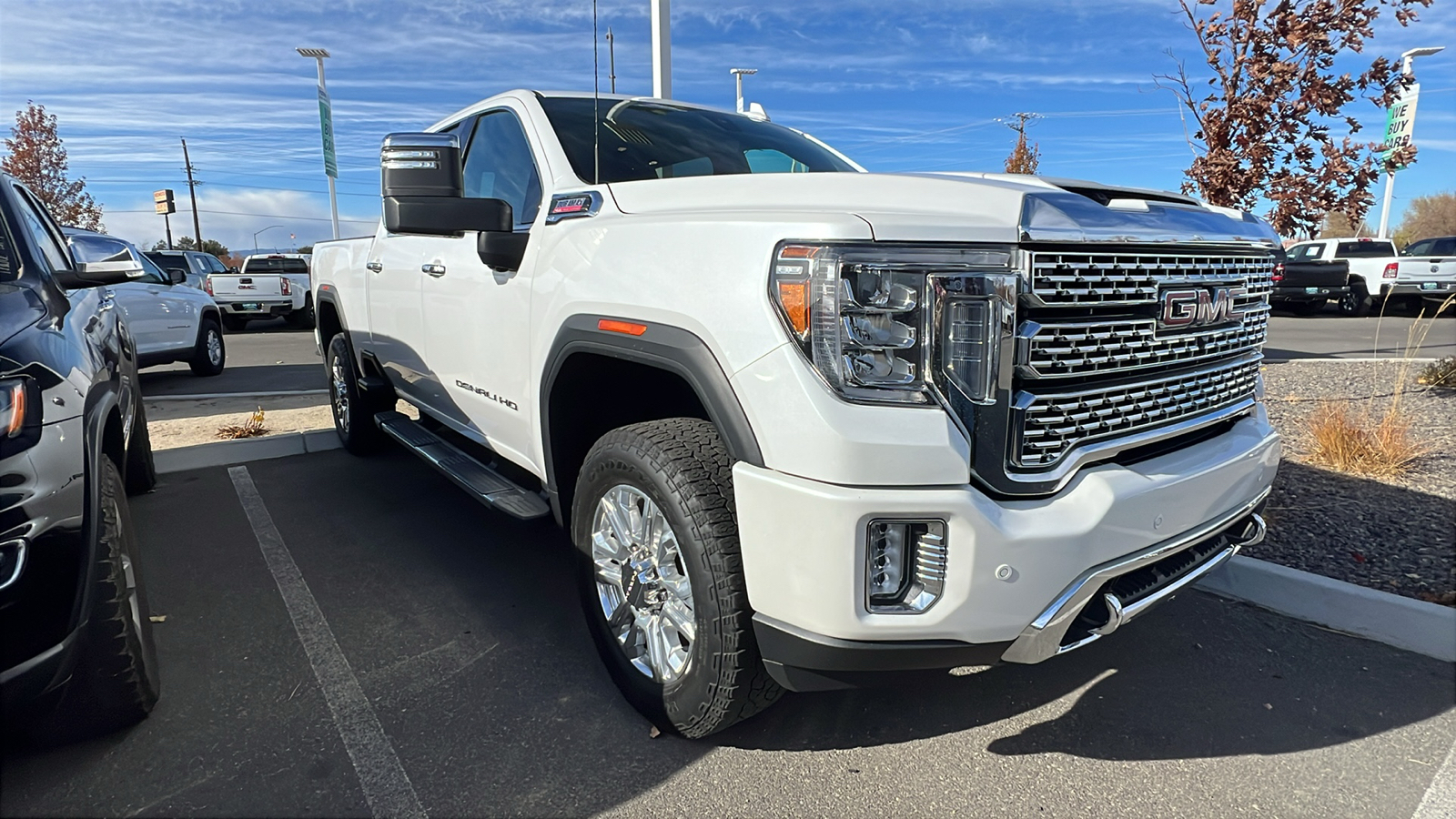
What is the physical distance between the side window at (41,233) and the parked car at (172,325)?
196 inches

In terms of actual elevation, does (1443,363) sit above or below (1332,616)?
above

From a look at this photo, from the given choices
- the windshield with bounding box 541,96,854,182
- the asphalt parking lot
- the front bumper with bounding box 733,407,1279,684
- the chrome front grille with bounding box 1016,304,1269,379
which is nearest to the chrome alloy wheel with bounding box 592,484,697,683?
the asphalt parking lot

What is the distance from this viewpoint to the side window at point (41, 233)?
3.20m

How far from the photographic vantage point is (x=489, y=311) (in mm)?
3271

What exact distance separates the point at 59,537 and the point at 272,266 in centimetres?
1757

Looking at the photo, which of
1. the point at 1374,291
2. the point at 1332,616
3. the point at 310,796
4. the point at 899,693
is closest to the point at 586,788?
the point at 310,796

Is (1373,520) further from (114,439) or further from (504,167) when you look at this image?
(114,439)

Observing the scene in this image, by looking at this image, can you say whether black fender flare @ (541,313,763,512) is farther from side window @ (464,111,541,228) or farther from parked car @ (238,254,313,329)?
parked car @ (238,254,313,329)

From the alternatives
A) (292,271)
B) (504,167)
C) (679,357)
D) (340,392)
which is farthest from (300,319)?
(679,357)

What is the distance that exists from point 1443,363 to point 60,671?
9.29 metres

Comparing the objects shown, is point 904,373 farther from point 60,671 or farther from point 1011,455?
point 60,671

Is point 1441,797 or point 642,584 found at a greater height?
point 642,584

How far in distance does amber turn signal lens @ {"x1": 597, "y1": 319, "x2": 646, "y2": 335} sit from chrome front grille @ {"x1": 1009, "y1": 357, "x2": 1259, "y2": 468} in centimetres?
98

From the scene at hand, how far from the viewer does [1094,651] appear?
3010 mm
